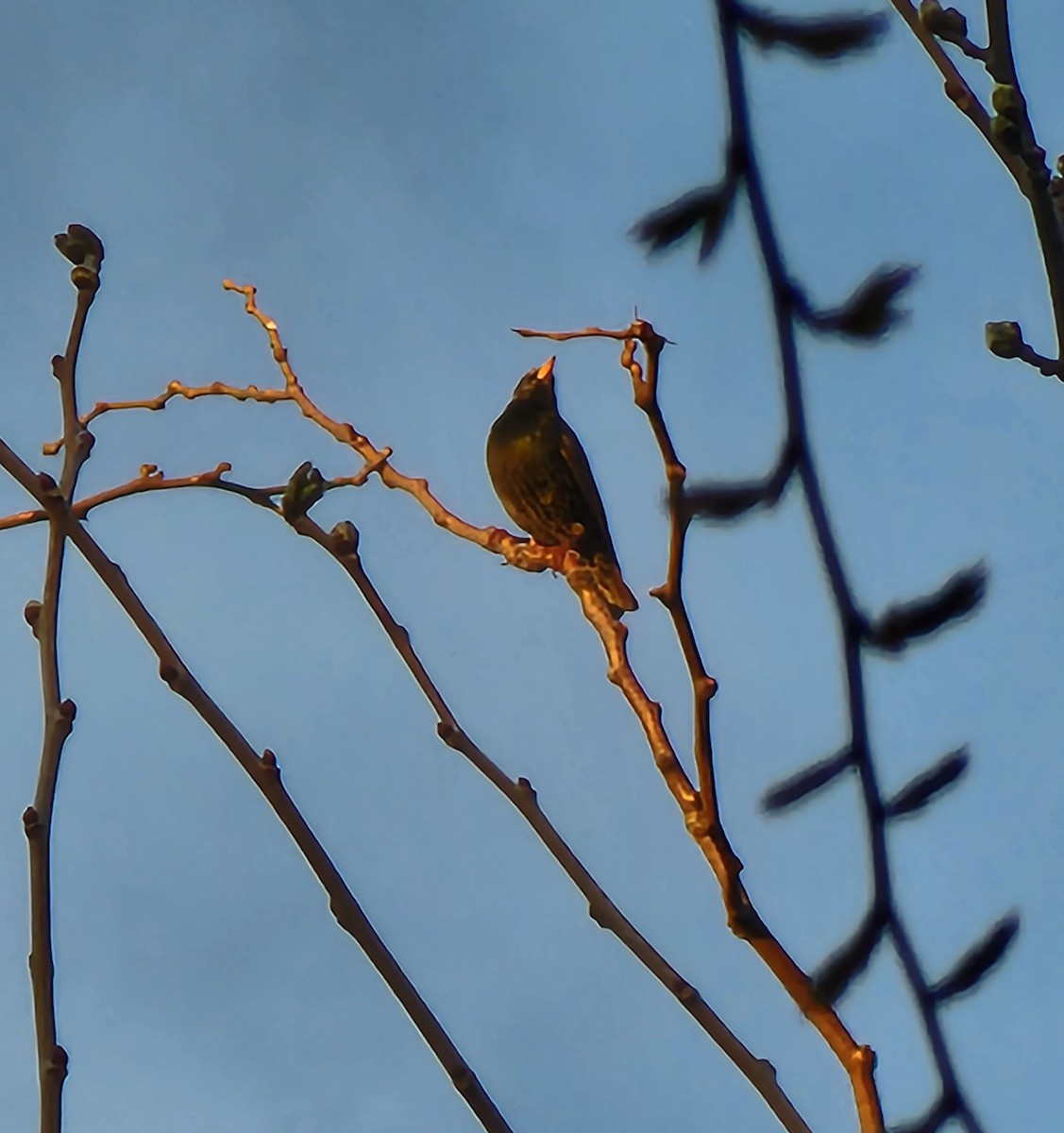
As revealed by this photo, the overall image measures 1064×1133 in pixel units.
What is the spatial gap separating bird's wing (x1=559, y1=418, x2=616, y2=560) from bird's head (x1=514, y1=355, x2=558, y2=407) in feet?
0.50

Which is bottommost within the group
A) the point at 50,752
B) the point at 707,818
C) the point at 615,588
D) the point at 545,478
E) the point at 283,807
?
the point at 707,818

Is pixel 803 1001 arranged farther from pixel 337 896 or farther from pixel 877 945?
pixel 337 896

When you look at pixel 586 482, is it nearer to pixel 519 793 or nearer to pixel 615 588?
pixel 615 588

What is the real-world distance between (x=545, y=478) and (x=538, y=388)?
1.89ft

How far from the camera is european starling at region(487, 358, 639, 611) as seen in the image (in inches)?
218

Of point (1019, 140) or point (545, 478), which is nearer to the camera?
point (1019, 140)

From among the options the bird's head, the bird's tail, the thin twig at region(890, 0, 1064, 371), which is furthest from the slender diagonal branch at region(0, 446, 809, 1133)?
Answer: the bird's head

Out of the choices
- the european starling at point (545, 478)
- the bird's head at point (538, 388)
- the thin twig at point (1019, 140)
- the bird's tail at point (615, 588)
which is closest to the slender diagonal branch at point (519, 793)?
the thin twig at point (1019, 140)

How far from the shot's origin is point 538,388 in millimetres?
6027

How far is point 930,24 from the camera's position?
4.33ft

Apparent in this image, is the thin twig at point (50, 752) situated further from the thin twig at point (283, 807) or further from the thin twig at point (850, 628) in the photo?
the thin twig at point (850, 628)

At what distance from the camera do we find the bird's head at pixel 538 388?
5949 millimetres

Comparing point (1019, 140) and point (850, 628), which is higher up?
point (1019, 140)

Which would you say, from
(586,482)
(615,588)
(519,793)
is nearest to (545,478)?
(586,482)
